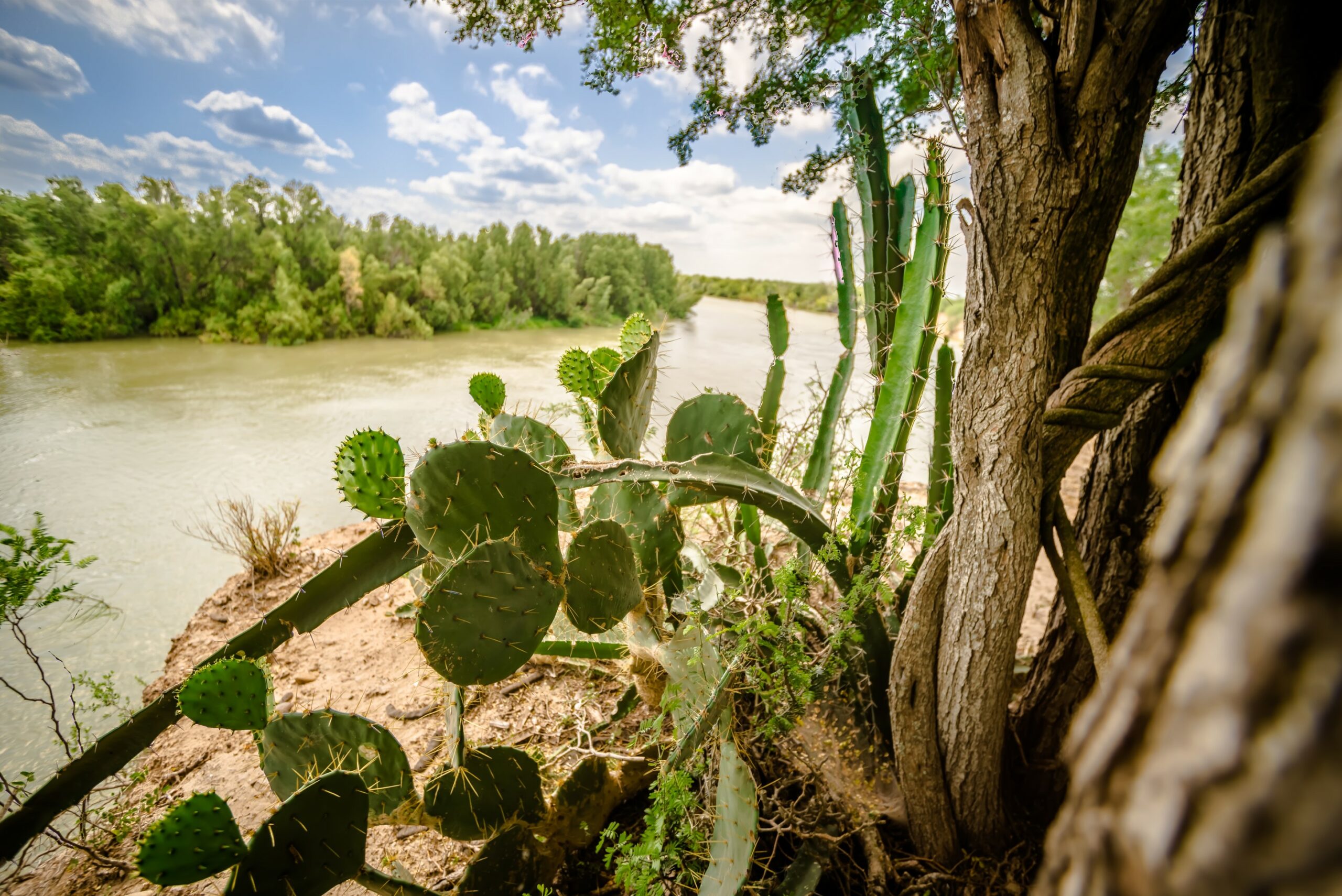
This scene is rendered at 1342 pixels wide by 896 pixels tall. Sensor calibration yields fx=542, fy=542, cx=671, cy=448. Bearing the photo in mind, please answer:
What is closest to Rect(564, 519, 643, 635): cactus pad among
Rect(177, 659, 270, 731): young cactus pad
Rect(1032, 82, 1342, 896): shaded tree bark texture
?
Rect(177, 659, 270, 731): young cactus pad

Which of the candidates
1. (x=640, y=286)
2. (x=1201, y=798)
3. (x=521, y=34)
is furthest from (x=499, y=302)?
(x=1201, y=798)

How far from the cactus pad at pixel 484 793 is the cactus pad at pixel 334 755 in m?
0.07

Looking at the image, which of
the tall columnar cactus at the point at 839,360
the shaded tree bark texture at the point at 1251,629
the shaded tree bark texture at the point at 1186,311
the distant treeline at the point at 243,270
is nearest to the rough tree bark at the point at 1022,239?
the shaded tree bark texture at the point at 1186,311

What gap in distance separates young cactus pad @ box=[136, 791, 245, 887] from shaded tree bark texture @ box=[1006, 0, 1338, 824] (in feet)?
4.62

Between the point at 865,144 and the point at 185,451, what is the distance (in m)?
5.06

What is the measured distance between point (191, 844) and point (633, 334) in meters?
1.36

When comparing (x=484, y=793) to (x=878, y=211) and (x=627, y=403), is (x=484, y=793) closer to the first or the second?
(x=627, y=403)

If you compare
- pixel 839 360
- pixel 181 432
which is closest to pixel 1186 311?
pixel 839 360

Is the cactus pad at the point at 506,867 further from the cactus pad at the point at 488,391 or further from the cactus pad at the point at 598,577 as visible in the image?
the cactus pad at the point at 488,391

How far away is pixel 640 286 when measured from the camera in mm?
14641

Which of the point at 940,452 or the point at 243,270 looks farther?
the point at 243,270

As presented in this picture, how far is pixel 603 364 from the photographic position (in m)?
1.61

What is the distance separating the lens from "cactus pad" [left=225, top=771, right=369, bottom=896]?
851 mm

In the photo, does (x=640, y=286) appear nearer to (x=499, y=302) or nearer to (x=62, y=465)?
(x=499, y=302)
